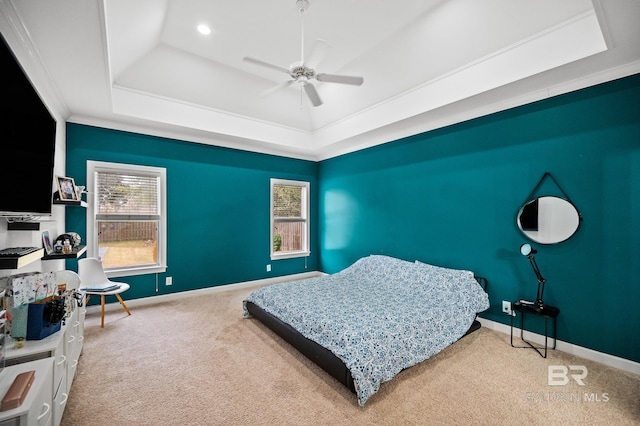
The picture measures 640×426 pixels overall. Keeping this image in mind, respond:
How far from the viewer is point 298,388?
2174mm

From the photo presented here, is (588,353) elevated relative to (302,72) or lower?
lower

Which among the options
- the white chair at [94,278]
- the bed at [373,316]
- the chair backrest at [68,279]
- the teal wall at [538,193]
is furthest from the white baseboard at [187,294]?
the teal wall at [538,193]

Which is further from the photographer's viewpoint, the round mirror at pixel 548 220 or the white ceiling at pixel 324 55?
the round mirror at pixel 548 220

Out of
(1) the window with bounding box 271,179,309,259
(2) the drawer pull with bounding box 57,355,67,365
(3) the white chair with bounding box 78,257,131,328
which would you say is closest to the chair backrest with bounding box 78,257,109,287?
(3) the white chair with bounding box 78,257,131,328

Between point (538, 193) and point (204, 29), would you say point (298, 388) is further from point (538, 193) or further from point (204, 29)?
point (204, 29)

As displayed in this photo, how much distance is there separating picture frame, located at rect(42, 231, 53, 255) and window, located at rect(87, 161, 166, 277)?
0.88m

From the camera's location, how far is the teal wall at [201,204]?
379 centimetres

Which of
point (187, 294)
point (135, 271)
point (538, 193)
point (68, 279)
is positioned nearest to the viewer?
point (68, 279)

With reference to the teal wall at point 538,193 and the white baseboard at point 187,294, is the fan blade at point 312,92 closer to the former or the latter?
the teal wall at point 538,193

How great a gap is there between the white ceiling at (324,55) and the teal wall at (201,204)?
0.89ft

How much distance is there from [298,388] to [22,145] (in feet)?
8.10

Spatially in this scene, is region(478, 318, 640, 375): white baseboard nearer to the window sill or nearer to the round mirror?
the round mirror

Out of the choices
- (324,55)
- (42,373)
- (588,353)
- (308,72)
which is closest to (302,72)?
(308,72)

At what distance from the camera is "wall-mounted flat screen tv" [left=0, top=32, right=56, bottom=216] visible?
1.47 meters
